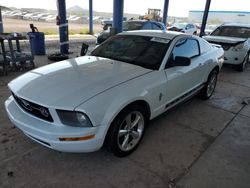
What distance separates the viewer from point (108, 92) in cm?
228

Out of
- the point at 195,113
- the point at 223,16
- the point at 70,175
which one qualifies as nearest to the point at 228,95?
the point at 195,113

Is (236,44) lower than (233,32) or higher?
lower

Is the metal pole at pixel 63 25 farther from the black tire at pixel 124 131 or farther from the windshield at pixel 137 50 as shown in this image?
the black tire at pixel 124 131

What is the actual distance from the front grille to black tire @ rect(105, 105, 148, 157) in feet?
2.23

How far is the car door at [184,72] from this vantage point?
3053 mm

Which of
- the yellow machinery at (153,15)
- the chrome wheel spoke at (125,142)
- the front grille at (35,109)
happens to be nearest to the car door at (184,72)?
the chrome wheel spoke at (125,142)

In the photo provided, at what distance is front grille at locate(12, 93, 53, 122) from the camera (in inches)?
85.7

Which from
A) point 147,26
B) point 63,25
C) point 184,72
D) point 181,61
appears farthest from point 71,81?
point 147,26

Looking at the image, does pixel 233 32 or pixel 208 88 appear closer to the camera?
pixel 208 88

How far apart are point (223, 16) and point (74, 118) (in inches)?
2225

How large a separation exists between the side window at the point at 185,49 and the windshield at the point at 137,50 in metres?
0.17

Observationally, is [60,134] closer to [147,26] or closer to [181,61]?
[181,61]

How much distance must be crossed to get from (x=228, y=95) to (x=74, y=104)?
4.26 meters

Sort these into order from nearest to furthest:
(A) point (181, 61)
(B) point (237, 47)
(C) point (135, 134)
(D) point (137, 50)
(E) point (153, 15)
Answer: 1. (C) point (135, 134)
2. (A) point (181, 61)
3. (D) point (137, 50)
4. (B) point (237, 47)
5. (E) point (153, 15)
